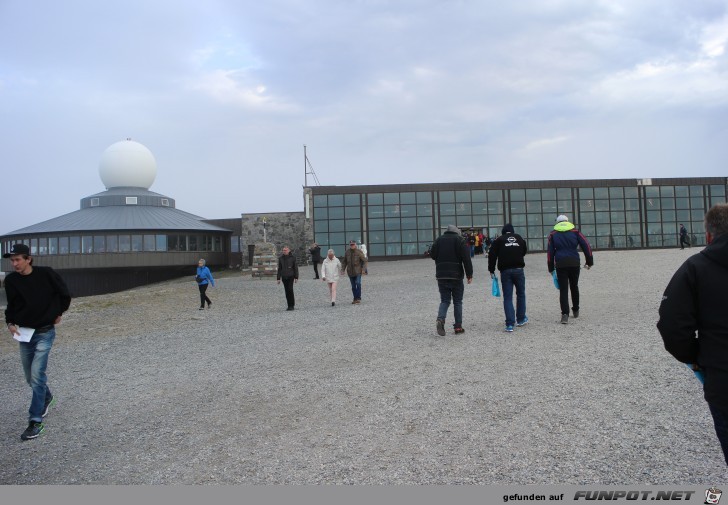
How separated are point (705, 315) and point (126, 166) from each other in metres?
51.6

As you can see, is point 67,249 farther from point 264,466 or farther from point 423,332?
point 264,466

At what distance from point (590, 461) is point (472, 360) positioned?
130 inches

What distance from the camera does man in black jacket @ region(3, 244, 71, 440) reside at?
6.00 meters

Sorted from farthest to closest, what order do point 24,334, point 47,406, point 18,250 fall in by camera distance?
point 47,406
point 18,250
point 24,334

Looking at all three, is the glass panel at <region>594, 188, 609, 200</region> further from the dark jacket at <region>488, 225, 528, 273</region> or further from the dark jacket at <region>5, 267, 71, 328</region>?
the dark jacket at <region>5, 267, 71, 328</region>

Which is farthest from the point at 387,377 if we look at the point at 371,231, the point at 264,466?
the point at 371,231

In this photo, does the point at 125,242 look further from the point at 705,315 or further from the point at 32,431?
the point at 705,315

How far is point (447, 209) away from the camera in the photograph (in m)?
41.6

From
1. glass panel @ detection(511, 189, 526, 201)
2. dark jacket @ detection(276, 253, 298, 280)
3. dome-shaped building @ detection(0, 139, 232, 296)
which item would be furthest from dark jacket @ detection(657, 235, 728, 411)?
dome-shaped building @ detection(0, 139, 232, 296)

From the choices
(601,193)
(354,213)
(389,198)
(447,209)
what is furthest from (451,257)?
(601,193)

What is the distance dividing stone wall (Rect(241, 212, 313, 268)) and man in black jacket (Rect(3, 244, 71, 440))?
3616cm

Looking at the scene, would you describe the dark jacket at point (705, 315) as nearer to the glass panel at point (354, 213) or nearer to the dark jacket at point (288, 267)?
the dark jacket at point (288, 267)

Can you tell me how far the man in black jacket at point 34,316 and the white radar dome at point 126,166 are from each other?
46.3 m

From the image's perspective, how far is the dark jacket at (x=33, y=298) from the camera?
6035 millimetres
